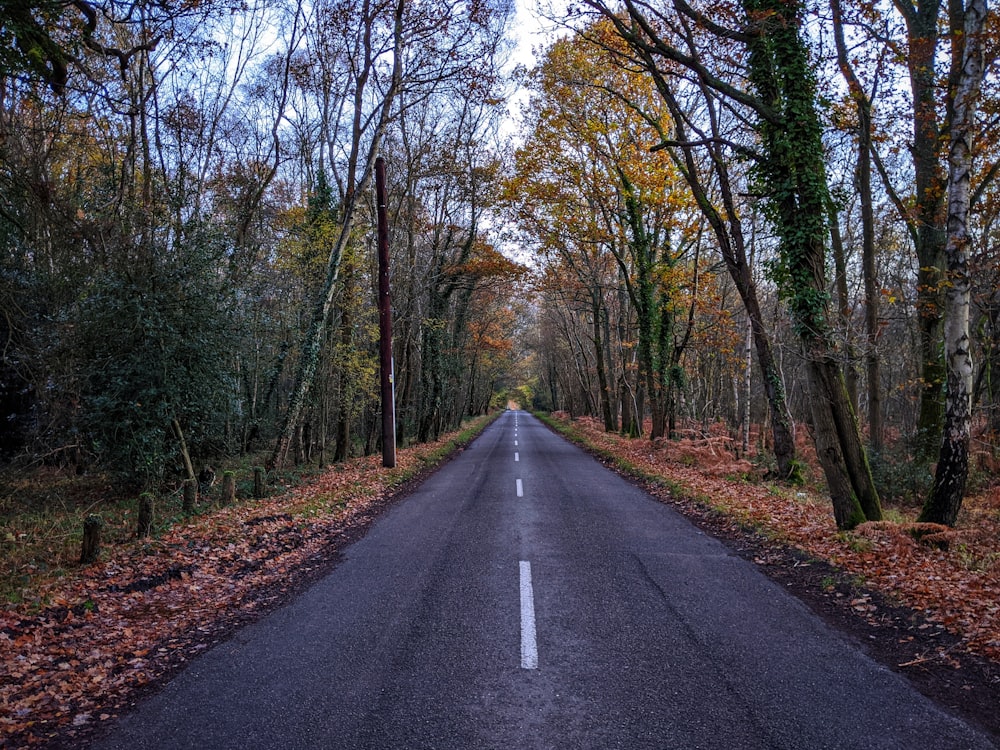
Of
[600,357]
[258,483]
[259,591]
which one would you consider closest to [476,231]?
[600,357]

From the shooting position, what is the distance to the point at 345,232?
14617mm

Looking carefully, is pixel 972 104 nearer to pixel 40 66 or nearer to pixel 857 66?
pixel 857 66

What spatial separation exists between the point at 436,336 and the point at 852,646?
2198 centimetres

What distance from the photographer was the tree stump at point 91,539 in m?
7.28

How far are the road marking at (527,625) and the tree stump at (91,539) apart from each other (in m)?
5.56

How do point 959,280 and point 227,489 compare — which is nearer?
point 959,280

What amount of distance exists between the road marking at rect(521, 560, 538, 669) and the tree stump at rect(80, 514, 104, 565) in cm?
556

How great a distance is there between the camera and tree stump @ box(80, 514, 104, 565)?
7.28 m

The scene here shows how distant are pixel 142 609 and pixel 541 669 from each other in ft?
13.9

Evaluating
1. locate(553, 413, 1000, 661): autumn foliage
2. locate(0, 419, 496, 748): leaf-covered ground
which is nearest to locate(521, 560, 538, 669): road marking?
locate(0, 419, 496, 748): leaf-covered ground

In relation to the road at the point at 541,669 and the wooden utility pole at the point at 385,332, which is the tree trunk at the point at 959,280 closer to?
the road at the point at 541,669

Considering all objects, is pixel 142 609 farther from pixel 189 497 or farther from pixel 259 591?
pixel 189 497

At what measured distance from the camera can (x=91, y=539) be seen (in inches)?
290

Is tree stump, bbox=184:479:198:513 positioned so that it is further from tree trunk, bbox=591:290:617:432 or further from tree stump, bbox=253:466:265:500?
tree trunk, bbox=591:290:617:432
